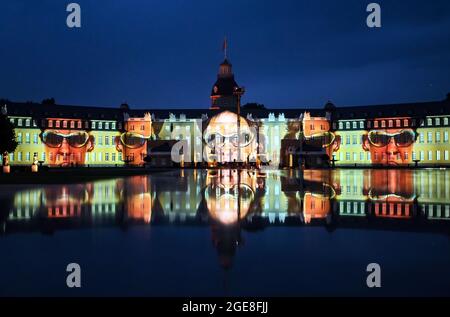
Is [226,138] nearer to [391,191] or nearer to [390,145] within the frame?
[390,145]

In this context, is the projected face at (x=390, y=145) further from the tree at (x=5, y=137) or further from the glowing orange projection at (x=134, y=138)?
the tree at (x=5, y=137)

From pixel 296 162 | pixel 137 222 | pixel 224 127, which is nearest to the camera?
pixel 137 222

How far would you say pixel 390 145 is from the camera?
112 metres

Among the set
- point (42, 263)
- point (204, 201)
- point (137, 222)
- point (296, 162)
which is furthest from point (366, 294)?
point (296, 162)

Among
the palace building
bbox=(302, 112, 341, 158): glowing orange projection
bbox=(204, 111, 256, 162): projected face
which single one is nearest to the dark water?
the palace building

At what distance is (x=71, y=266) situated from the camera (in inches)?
277

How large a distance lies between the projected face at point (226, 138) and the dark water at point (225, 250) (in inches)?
4033

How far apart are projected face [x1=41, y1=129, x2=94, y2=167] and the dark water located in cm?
9965

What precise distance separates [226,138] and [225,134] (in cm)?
105

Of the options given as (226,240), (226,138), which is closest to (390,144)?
(226,138)

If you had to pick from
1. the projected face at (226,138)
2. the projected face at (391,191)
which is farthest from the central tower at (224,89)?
the projected face at (391,191)
